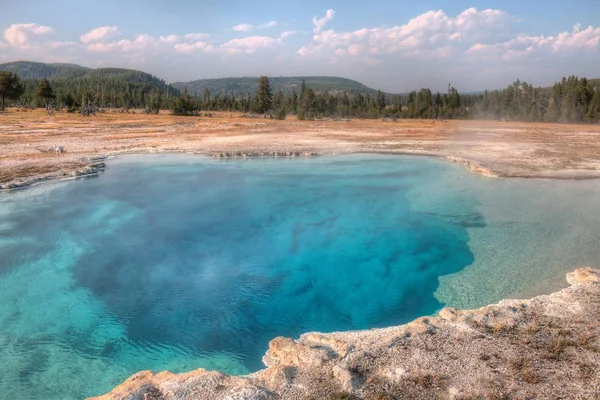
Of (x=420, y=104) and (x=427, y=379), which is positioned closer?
(x=427, y=379)

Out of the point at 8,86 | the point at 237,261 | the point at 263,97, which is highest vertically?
the point at 263,97

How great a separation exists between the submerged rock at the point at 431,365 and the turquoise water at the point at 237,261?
1.22 meters

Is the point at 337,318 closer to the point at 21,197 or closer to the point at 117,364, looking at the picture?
the point at 117,364

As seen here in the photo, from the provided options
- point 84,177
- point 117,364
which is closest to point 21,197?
point 84,177

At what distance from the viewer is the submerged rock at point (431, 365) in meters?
5.13

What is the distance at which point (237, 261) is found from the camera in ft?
36.0

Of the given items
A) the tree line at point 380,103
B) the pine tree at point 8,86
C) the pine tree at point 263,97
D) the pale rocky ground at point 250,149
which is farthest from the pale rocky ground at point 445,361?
the pine tree at point 8,86

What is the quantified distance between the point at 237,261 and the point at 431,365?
250 inches

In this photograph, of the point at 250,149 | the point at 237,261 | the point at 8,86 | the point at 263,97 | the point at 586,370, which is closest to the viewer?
the point at 586,370

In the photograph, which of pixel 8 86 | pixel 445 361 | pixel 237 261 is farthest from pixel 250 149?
pixel 8 86

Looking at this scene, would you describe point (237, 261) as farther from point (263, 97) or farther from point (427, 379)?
point (263, 97)

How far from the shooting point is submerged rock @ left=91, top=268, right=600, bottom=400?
16.8 ft

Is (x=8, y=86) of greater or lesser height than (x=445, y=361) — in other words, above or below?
above

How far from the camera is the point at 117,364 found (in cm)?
675
